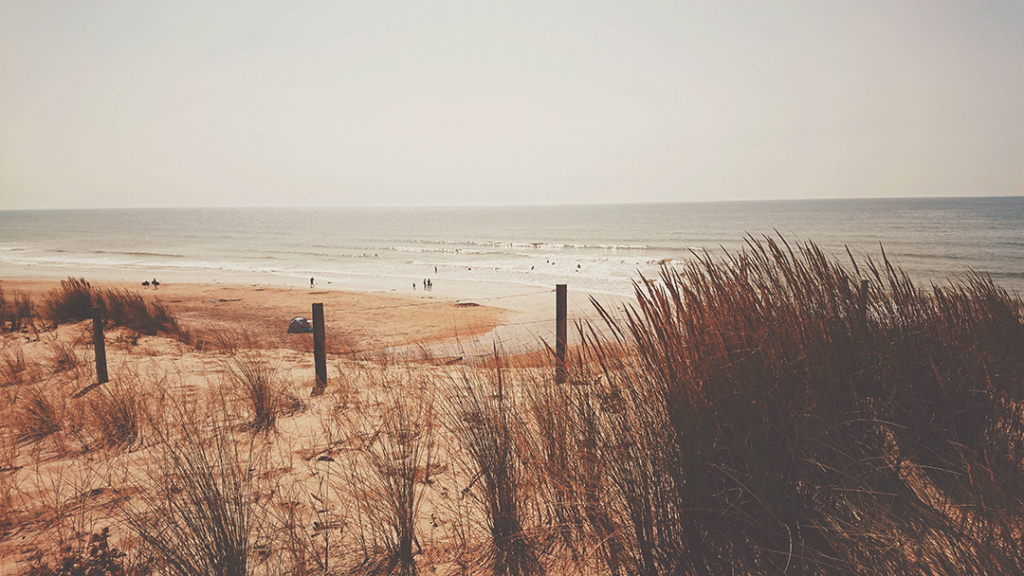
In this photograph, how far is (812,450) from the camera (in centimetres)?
207

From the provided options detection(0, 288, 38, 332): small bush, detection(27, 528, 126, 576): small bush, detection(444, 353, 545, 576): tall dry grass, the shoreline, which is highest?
detection(444, 353, 545, 576): tall dry grass

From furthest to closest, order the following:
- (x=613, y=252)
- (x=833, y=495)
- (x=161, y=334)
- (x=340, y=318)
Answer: (x=613, y=252), (x=340, y=318), (x=161, y=334), (x=833, y=495)

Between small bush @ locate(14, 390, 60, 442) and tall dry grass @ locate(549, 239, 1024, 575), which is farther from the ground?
tall dry grass @ locate(549, 239, 1024, 575)

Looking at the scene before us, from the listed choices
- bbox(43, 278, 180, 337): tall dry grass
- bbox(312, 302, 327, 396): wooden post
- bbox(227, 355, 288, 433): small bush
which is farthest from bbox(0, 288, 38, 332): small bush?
bbox(227, 355, 288, 433): small bush

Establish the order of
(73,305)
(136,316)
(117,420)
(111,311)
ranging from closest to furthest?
(117,420) → (136,316) → (111,311) → (73,305)

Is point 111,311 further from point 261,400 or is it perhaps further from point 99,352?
point 261,400

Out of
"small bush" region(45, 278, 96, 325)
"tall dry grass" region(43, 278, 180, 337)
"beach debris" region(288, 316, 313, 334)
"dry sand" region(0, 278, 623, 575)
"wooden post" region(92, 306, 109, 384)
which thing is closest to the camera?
"dry sand" region(0, 278, 623, 575)

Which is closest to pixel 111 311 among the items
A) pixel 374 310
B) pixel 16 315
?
pixel 16 315

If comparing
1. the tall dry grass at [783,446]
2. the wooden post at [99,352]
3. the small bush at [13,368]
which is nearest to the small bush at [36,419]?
the wooden post at [99,352]

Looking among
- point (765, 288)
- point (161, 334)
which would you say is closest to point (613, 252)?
point (161, 334)

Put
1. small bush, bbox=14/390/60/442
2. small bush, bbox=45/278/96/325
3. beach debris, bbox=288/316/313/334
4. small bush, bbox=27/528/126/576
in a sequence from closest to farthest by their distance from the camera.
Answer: small bush, bbox=27/528/126/576 → small bush, bbox=14/390/60/442 → small bush, bbox=45/278/96/325 → beach debris, bbox=288/316/313/334

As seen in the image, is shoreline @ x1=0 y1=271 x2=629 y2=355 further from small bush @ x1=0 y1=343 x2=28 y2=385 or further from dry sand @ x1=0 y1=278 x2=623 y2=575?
small bush @ x1=0 y1=343 x2=28 y2=385

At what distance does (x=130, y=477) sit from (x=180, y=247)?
5756 centimetres

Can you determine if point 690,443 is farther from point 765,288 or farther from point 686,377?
point 765,288
